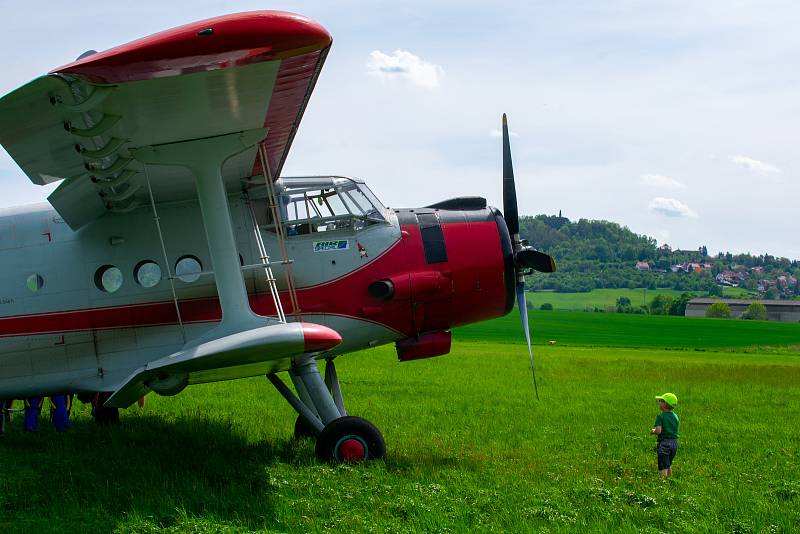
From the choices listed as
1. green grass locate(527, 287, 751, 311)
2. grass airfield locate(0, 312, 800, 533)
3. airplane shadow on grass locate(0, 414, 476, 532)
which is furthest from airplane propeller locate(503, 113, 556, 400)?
green grass locate(527, 287, 751, 311)

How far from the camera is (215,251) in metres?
7.53

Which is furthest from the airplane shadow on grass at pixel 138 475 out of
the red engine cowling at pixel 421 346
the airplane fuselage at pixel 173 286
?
the red engine cowling at pixel 421 346

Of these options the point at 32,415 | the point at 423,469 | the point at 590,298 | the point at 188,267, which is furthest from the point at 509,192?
the point at 590,298

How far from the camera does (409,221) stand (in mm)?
9523

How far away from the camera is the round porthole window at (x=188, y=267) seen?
866 cm

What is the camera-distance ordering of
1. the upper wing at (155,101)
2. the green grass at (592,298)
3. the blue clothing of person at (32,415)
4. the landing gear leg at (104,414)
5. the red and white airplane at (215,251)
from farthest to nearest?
the green grass at (592,298), the landing gear leg at (104,414), the blue clothing of person at (32,415), the red and white airplane at (215,251), the upper wing at (155,101)

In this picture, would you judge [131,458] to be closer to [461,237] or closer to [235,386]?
[461,237]

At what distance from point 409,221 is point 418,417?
4634 mm

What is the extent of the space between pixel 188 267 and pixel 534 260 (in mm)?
4271

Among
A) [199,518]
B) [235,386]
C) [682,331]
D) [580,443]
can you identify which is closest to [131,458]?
[199,518]

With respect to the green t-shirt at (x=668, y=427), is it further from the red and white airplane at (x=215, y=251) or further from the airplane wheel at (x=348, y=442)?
the airplane wheel at (x=348, y=442)

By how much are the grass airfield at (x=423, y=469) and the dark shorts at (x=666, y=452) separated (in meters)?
0.22

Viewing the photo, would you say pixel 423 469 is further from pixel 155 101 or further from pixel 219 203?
pixel 155 101

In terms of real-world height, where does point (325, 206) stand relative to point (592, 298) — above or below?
above
